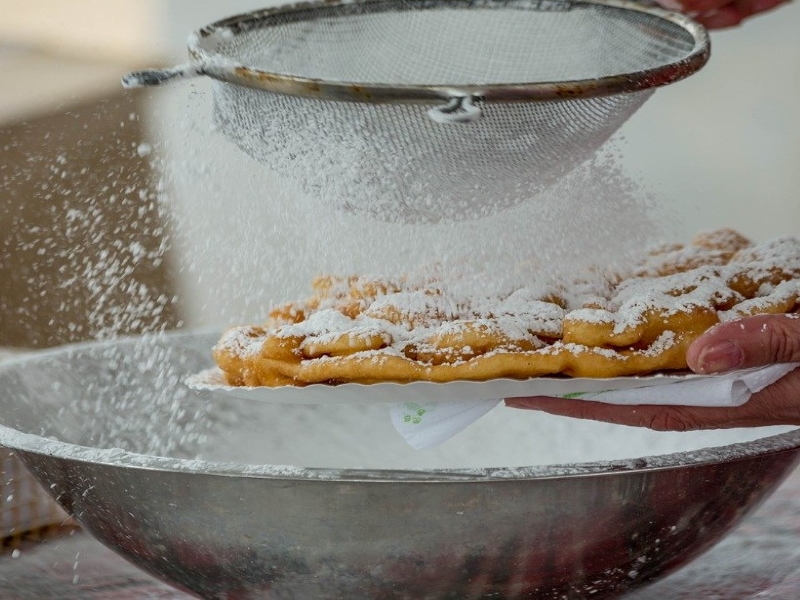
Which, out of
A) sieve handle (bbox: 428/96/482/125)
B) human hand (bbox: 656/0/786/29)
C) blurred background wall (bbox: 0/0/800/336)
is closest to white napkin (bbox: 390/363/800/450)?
sieve handle (bbox: 428/96/482/125)

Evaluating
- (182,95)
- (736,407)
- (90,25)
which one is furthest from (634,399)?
(90,25)

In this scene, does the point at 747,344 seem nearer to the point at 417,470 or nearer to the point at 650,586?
the point at 650,586

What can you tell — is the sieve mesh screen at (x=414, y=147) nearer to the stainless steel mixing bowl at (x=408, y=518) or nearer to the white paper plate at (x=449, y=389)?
the white paper plate at (x=449, y=389)

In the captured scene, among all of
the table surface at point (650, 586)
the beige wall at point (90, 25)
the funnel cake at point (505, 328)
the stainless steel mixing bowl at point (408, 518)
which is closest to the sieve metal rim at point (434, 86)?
the funnel cake at point (505, 328)

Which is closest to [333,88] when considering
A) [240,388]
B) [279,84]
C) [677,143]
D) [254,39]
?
[279,84]

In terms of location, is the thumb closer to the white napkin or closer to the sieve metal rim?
the white napkin
